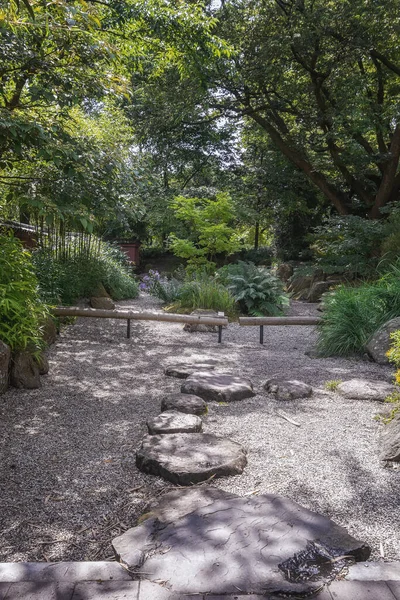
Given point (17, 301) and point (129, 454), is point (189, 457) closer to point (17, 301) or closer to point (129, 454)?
point (129, 454)

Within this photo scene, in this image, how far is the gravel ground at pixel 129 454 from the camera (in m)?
2.01

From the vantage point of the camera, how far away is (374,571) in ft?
5.26

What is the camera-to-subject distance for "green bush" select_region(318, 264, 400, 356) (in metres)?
5.47

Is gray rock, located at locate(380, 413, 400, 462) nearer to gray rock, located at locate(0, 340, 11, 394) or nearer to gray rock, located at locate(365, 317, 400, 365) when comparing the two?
gray rock, located at locate(365, 317, 400, 365)

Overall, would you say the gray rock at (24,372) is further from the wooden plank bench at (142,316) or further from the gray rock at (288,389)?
the wooden plank bench at (142,316)

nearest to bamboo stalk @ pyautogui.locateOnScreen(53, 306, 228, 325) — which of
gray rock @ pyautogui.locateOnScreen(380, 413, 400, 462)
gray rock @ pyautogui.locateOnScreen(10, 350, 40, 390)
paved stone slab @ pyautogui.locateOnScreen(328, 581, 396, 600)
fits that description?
gray rock @ pyautogui.locateOnScreen(10, 350, 40, 390)

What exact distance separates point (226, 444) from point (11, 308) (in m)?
2.21

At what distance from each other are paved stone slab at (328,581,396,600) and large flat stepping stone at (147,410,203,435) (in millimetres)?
1516

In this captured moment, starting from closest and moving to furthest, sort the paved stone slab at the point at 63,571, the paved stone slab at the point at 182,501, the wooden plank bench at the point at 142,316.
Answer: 1. the paved stone slab at the point at 63,571
2. the paved stone slab at the point at 182,501
3. the wooden plank bench at the point at 142,316

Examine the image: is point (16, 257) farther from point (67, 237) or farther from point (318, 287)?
point (318, 287)

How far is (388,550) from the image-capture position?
1833mm

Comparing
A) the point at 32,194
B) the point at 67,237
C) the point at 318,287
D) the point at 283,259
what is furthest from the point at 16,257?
→ the point at 283,259

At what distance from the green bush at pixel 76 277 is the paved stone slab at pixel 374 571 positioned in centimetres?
454

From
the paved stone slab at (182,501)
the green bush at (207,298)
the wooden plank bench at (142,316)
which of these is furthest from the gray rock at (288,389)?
the green bush at (207,298)
